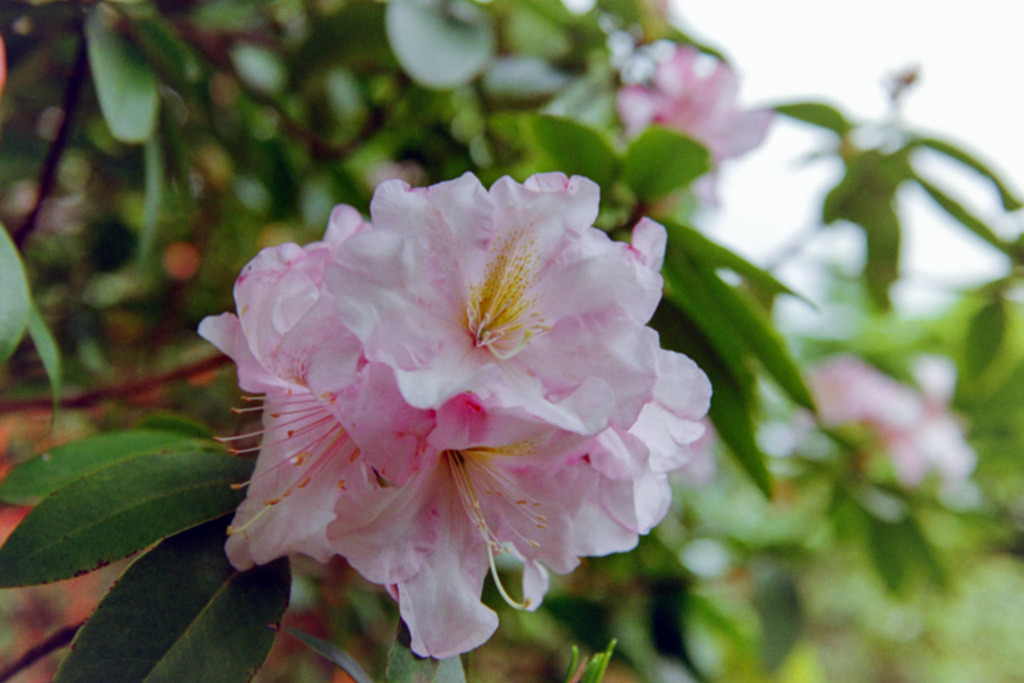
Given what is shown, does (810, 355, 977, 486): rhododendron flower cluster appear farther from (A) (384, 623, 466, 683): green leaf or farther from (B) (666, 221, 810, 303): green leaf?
(A) (384, 623, 466, 683): green leaf

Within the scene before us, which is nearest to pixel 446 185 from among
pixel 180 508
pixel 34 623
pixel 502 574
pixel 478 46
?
pixel 180 508

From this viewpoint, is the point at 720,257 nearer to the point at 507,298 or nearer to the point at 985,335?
the point at 507,298


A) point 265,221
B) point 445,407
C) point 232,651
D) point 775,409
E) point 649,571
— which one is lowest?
point 775,409

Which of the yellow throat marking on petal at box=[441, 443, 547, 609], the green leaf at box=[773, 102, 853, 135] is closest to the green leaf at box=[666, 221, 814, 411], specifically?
the yellow throat marking on petal at box=[441, 443, 547, 609]

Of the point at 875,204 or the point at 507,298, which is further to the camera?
the point at 875,204

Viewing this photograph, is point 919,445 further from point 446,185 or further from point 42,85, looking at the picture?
point 42,85

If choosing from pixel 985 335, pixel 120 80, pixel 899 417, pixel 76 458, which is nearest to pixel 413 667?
pixel 76 458

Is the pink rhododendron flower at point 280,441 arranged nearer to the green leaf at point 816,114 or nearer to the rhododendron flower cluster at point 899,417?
the green leaf at point 816,114
